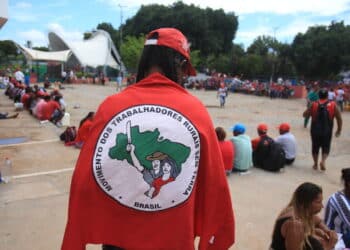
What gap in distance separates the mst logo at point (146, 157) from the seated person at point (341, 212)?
94.2 inches

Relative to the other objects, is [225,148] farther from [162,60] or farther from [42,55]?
[42,55]

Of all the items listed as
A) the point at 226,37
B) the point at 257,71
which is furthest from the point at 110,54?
the point at 257,71

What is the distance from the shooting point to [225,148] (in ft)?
21.0

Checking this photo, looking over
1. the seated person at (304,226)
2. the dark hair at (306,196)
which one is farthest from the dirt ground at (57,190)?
the dark hair at (306,196)

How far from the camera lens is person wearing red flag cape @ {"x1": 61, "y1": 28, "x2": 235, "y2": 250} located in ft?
4.75

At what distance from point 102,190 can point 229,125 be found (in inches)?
465

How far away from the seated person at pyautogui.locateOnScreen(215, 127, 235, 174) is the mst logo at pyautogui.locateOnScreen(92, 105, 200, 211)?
485cm

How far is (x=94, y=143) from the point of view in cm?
148

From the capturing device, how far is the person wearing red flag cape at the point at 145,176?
4.75 ft

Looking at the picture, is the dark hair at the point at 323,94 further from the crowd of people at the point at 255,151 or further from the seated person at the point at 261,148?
the seated person at the point at 261,148

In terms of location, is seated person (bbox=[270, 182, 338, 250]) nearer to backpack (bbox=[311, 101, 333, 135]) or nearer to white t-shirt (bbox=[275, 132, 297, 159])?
backpack (bbox=[311, 101, 333, 135])

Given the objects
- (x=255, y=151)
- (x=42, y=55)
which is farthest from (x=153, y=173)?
(x=42, y=55)

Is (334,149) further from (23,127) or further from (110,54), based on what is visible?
(110,54)

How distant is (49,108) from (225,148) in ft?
24.5
